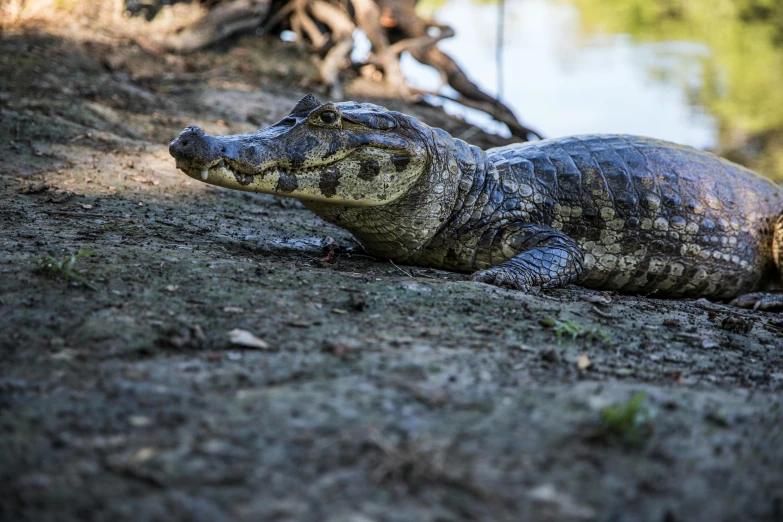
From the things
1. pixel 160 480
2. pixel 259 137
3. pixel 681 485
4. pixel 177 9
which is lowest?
pixel 160 480

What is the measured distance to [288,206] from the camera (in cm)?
588

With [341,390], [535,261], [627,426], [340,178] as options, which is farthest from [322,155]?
[627,426]

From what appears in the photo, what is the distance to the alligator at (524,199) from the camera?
3947 mm

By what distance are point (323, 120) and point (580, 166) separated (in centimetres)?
184

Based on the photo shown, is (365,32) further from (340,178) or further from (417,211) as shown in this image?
(340,178)

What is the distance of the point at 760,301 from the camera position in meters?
4.95

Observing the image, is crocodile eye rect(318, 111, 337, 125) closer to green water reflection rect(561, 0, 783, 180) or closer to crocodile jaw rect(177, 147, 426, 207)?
crocodile jaw rect(177, 147, 426, 207)

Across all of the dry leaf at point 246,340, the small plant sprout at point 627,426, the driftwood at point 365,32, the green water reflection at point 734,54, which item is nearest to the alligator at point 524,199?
the dry leaf at point 246,340

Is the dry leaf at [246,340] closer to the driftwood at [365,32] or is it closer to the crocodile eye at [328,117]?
the crocodile eye at [328,117]

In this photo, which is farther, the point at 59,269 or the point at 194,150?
the point at 194,150

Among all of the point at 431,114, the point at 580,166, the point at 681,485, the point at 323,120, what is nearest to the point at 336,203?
the point at 323,120

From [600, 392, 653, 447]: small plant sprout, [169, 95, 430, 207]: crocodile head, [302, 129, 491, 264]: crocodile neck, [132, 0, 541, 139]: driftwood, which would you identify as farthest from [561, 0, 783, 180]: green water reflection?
[600, 392, 653, 447]: small plant sprout

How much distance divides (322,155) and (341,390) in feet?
6.45

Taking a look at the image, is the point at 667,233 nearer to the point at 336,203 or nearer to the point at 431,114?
the point at 336,203
